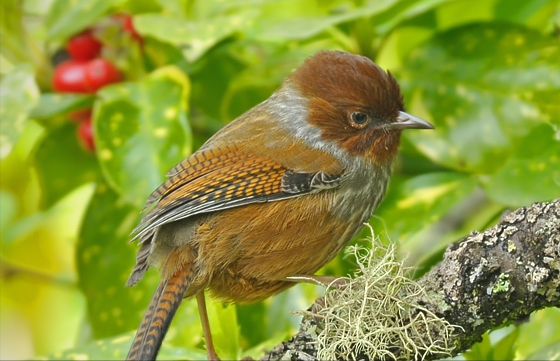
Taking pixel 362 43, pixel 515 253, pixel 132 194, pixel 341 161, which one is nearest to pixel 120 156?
pixel 132 194

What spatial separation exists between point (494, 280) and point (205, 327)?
1.28m

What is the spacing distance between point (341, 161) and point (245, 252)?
560mm

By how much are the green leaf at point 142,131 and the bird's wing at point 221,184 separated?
208 millimetres

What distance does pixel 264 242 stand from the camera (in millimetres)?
3303

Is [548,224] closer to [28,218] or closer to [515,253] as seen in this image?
[515,253]

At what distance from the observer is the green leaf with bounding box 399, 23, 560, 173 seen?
12.0 ft

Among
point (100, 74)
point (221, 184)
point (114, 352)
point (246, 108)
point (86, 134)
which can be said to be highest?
point (221, 184)

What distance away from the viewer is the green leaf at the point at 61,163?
14.5 feet

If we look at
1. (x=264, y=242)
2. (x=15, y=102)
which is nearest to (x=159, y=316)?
(x=264, y=242)

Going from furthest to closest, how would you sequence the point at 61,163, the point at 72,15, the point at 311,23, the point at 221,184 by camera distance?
1. the point at 61,163
2. the point at 72,15
3. the point at 311,23
4. the point at 221,184

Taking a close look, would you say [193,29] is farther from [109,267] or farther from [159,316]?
[159,316]

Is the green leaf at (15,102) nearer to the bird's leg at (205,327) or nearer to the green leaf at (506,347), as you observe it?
the bird's leg at (205,327)

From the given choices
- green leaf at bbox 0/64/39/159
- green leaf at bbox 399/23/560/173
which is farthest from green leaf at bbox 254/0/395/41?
green leaf at bbox 0/64/39/159

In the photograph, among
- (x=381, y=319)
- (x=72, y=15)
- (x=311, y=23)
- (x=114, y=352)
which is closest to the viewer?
(x=381, y=319)
